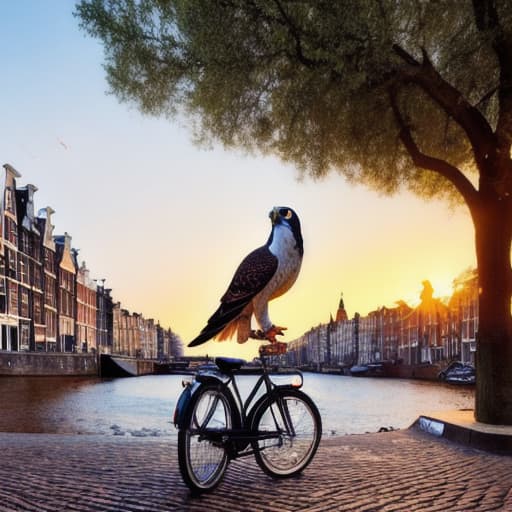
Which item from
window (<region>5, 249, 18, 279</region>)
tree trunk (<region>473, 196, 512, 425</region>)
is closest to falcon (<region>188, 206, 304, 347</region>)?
tree trunk (<region>473, 196, 512, 425</region>)

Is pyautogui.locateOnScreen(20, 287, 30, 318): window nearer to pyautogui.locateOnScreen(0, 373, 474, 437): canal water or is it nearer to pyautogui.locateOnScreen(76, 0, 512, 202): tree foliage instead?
pyautogui.locateOnScreen(0, 373, 474, 437): canal water

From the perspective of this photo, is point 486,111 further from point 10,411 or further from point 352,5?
point 10,411

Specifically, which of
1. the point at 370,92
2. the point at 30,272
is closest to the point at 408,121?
the point at 370,92

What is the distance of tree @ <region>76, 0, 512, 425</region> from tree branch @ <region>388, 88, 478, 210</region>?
0.02 metres

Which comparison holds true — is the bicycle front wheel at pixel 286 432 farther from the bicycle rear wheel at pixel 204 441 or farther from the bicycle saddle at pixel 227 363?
the bicycle saddle at pixel 227 363

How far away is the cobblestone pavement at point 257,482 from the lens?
15.0ft

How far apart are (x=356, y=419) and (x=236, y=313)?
811 inches

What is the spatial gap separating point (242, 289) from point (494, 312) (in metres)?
5.18

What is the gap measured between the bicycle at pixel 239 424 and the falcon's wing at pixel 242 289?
264mm

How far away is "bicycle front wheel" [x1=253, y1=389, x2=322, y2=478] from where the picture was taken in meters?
5.40

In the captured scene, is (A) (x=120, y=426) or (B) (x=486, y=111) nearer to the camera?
(B) (x=486, y=111)

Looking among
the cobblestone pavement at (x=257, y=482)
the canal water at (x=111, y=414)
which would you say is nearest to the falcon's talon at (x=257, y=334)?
the cobblestone pavement at (x=257, y=482)

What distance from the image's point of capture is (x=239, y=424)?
17.2 ft

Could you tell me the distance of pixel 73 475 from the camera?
5484 mm
